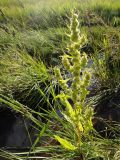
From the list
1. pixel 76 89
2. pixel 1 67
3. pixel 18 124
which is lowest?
pixel 18 124

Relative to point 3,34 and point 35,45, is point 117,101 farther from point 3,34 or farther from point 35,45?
point 3,34

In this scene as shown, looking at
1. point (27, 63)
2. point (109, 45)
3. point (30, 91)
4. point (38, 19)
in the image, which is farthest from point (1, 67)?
point (38, 19)

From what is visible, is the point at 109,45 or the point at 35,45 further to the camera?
the point at 35,45

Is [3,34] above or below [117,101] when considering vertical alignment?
above

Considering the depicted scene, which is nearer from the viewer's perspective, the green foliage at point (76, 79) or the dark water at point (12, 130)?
the green foliage at point (76, 79)

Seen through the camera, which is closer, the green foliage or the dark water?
the green foliage

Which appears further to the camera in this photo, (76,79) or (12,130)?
(12,130)

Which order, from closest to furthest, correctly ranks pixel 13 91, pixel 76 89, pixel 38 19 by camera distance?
pixel 76 89 → pixel 13 91 → pixel 38 19

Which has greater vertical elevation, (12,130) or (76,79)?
(76,79)

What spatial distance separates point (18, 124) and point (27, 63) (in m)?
0.66

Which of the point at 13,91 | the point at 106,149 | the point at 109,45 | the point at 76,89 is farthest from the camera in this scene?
the point at 13,91

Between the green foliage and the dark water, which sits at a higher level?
the green foliage

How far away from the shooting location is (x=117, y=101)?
2.97 m

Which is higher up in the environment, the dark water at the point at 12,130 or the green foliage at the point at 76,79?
the green foliage at the point at 76,79
